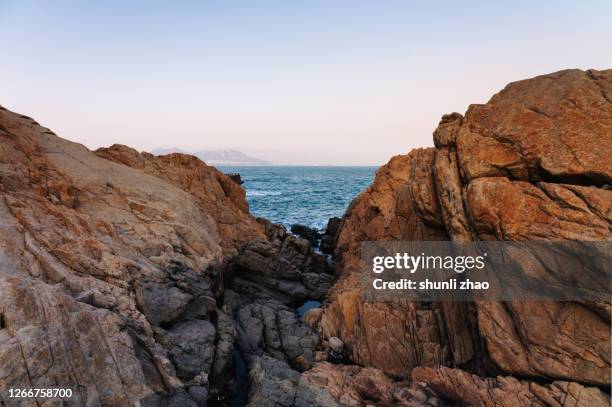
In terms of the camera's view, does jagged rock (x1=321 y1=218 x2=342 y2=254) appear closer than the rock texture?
No

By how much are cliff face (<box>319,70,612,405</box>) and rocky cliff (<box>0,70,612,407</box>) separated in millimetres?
50

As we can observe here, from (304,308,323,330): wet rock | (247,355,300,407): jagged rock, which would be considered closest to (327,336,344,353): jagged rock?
(304,308,323,330): wet rock

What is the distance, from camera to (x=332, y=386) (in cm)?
1262

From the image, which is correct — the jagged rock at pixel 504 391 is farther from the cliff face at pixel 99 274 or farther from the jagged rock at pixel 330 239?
the jagged rock at pixel 330 239

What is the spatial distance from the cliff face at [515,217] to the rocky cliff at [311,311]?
5 centimetres

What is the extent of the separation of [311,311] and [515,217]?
11.1 metres

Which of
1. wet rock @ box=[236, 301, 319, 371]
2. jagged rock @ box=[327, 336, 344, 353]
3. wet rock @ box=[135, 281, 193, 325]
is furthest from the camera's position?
jagged rock @ box=[327, 336, 344, 353]

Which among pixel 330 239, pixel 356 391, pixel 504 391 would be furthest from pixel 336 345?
pixel 330 239

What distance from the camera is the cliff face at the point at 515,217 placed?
33.8 ft

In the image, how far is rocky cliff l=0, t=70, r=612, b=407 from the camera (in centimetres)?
952

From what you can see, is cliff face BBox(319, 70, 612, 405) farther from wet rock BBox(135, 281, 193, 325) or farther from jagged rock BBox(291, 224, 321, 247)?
jagged rock BBox(291, 224, 321, 247)

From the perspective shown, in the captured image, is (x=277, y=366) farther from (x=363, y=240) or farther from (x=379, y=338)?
(x=363, y=240)

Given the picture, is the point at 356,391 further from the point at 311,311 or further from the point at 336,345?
the point at 311,311

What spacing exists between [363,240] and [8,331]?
760 inches
